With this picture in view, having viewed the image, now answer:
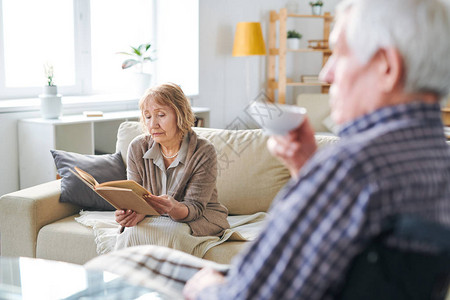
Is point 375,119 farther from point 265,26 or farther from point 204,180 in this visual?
point 265,26

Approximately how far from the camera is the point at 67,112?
3.77 meters

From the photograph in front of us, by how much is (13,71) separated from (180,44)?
5.57 ft

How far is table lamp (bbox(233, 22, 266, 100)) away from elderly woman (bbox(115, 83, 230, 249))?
3.09 metres

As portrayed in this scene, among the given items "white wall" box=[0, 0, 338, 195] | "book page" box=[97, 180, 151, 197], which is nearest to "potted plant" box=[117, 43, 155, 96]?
"white wall" box=[0, 0, 338, 195]

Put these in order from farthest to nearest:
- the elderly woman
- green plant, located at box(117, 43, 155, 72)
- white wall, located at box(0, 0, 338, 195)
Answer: white wall, located at box(0, 0, 338, 195) < green plant, located at box(117, 43, 155, 72) < the elderly woman

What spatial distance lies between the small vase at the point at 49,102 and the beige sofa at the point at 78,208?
937mm

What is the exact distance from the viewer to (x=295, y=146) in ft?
3.40

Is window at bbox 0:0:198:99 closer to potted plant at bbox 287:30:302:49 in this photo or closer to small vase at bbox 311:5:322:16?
potted plant at bbox 287:30:302:49

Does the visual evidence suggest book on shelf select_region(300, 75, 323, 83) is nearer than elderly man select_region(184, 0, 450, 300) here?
No

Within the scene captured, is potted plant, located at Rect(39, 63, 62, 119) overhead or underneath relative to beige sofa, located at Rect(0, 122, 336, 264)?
overhead

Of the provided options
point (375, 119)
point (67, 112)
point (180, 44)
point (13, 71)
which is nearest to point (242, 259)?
point (375, 119)

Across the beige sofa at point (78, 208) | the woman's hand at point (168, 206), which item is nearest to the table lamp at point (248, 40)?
the beige sofa at point (78, 208)

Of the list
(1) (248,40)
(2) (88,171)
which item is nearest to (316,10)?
(1) (248,40)

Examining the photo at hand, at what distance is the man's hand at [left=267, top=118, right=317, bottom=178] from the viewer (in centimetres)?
103
